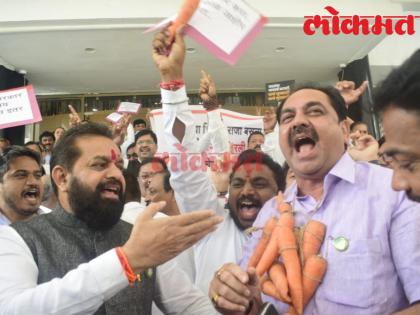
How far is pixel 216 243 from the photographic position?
180 centimetres

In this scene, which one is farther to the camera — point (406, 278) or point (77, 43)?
point (77, 43)

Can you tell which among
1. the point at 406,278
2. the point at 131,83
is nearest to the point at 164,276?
the point at 406,278

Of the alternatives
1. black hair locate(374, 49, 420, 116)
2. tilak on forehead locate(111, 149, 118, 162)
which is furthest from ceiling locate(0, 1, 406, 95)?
black hair locate(374, 49, 420, 116)

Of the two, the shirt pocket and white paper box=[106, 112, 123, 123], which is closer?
the shirt pocket

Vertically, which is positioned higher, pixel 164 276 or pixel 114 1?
pixel 114 1

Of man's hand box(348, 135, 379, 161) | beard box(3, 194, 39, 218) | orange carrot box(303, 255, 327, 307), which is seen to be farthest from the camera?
beard box(3, 194, 39, 218)

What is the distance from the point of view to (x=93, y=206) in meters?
1.40

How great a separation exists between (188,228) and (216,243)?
78 centimetres

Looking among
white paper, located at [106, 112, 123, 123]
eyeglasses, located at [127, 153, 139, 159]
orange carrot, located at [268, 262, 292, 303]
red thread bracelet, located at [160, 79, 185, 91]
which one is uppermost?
white paper, located at [106, 112, 123, 123]

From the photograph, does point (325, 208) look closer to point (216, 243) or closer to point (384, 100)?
point (384, 100)

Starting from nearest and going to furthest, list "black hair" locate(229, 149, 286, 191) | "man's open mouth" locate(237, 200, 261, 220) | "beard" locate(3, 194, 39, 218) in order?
"man's open mouth" locate(237, 200, 261, 220) < "black hair" locate(229, 149, 286, 191) < "beard" locate(3, 194, 39, 218)

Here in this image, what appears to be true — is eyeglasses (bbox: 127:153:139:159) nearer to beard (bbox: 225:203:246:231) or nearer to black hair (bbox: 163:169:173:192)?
black hair (bbox: 163:169:173:192)

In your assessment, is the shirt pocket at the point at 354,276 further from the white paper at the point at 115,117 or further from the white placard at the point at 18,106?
the white paper at the point at 115,117

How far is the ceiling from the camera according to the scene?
16.5 feet
